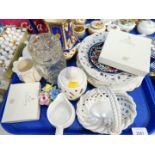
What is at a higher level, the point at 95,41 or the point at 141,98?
the point at 95,41

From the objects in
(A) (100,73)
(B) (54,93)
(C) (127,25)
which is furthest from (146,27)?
(B) (54,93)

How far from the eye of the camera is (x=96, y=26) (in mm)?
741

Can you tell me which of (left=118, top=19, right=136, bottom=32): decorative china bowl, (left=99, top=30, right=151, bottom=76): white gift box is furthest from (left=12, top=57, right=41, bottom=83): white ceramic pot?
(left=118, top=19, right=136, bottom=32): decorative china bowl

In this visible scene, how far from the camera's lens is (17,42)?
72cm

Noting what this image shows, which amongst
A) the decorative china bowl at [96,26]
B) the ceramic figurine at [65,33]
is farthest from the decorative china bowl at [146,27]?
the ceramic figurine at [65,33]

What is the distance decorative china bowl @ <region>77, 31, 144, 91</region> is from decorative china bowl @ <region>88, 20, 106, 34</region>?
15cm

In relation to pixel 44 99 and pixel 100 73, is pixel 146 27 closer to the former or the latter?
pixel 100 73

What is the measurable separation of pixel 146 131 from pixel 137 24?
1.54ft

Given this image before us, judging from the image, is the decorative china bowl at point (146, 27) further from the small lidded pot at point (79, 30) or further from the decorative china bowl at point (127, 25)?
the small lidded pot at point (79, 30)

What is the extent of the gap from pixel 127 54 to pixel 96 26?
0.85ft

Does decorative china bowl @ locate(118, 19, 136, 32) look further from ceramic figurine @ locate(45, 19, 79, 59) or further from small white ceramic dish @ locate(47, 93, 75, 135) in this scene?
small white ceramic dish @ locate(47, 93, 75, 135)

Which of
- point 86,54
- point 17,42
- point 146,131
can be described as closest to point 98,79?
point 86,54

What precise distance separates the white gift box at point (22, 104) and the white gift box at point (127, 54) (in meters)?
0.24

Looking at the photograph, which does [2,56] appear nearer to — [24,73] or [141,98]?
[24,73]
